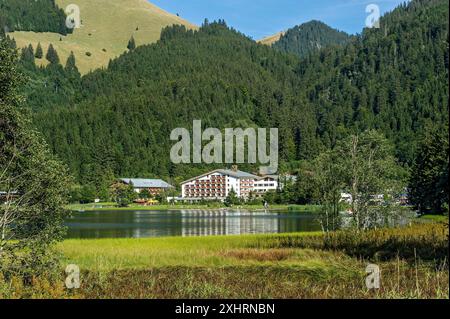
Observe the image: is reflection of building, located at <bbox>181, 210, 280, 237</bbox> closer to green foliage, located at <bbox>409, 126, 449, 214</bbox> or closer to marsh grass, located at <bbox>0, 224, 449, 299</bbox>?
green foliage, located at <bbox>409, 126, 449, 214</bbox>

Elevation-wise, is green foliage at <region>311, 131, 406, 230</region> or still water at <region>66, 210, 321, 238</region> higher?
green foliage at <region>311, 131, 406, 230</region>

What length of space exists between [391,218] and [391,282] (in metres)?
32.7

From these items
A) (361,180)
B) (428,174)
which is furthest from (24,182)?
(428,174)

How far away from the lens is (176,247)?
4875 cm

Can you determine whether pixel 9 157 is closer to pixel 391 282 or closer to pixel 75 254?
pixel 75 254

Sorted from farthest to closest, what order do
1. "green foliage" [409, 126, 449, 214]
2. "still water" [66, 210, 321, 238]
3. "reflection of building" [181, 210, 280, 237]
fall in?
"green foliage" [409, 126, 449, 214]
"reflection of building" [181, 210, 280, 237]
"still water" [66, 210, 321, 238]

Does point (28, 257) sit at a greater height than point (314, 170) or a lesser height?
lesser

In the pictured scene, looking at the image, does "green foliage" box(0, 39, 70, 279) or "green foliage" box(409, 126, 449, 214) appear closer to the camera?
"green foliage" box(0, 39, 70, 279)

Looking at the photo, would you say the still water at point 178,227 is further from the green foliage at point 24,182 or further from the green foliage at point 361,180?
the green foliage at point 24,182

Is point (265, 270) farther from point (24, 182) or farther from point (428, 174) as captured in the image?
point (428, 174)

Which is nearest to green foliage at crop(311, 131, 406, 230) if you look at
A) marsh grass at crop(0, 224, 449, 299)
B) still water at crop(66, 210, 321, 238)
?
still water at crop(66, 210, 321, 238)

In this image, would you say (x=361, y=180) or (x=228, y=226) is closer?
(x=361, y=180)

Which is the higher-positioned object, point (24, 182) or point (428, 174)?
point (428, 174)
